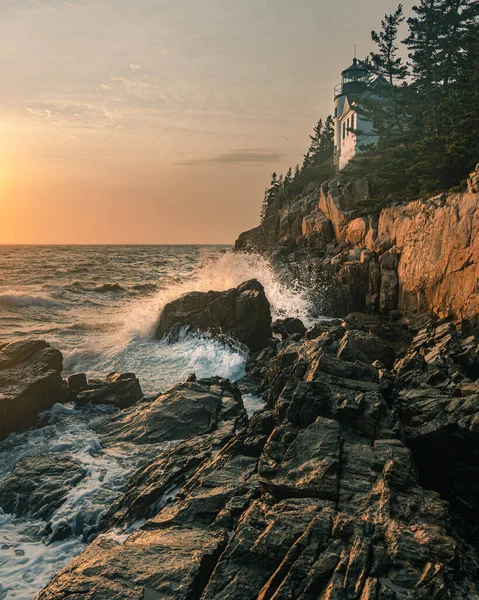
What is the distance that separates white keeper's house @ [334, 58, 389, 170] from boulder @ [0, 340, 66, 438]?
41960 mm

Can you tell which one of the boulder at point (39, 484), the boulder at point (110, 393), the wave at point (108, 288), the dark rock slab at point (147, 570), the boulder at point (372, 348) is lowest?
the boulder at point (39, 484)

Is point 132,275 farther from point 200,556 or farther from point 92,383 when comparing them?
point 200,556

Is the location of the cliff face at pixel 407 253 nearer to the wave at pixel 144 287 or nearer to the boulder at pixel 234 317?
the boulder at pixel 234 317

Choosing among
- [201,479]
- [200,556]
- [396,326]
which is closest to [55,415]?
[201,479]

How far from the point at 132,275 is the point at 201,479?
5956cm

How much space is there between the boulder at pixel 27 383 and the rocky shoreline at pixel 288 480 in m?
0.06

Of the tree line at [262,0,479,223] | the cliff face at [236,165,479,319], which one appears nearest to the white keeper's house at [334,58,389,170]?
the tree line at [262,0,479,223]

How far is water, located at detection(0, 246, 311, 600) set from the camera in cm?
843

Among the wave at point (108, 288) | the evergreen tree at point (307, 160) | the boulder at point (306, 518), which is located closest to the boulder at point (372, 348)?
the boulder at point (306, 518)

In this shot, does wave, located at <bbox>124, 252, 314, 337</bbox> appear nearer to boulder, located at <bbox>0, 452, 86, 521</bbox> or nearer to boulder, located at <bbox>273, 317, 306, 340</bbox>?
→ boulder, located at <bbox>273, 317, 306, 340</bbox>

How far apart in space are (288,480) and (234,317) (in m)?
14.5

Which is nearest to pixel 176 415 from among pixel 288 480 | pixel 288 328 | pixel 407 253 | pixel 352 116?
pixel 288 480

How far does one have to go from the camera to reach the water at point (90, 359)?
8430 mm

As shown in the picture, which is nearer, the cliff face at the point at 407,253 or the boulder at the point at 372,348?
the boulder at the point at 372,348
